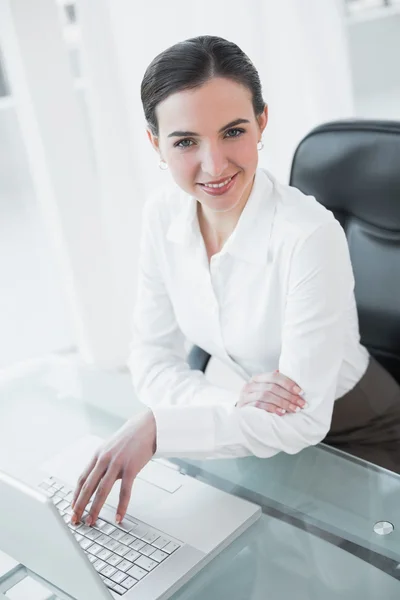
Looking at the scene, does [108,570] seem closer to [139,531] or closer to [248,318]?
[139,531]

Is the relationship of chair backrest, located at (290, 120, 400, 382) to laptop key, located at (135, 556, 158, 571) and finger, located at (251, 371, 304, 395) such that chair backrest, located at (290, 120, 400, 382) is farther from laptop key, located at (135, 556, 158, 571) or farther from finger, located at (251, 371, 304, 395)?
laptop key, located at (135, 556, 158, 571)

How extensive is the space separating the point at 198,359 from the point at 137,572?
2.13ft

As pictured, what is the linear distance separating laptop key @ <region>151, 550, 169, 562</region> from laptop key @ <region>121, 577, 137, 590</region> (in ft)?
0.15

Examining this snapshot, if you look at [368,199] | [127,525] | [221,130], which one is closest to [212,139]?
[221,130]

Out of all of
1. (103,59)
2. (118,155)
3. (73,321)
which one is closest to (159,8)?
(103,59)

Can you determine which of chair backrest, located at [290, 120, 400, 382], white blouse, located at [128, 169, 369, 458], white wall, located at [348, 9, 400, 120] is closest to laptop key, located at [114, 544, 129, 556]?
white blouse, located at [128, 169, 369, 458]

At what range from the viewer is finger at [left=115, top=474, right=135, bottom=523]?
3.56 feet

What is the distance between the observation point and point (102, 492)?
110 centimetres

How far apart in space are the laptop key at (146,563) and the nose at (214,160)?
0.62 m

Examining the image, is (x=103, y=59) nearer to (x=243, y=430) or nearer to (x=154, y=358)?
(x=154, y=358)

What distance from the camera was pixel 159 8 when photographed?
2.42m

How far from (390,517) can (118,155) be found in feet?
5.76

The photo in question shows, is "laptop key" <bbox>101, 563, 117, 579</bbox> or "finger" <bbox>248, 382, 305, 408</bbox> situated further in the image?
"finger" <bbox>248, 382, 305, 408</bbox>

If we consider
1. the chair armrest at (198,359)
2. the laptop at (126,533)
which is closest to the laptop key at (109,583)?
the laptop at (126,533)
